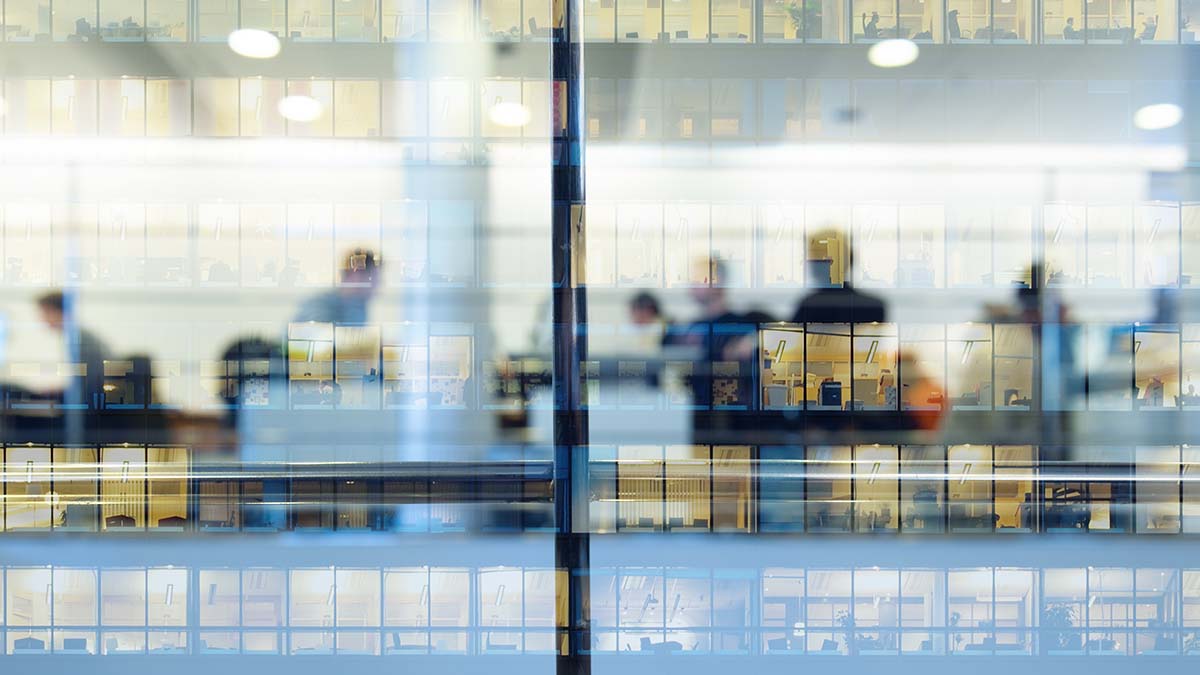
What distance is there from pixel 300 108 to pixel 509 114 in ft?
2.04

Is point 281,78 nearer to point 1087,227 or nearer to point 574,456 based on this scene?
point 574,456

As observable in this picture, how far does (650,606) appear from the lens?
1988mm

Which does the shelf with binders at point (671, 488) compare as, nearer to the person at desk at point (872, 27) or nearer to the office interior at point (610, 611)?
the office interior at point (610, 611)

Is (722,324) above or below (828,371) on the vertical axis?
above

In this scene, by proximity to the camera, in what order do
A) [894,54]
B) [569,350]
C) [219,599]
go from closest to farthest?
1. [569,350]
2. [219,599]
3. [894,54]

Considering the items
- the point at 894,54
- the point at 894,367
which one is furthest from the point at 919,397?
the point at 894,54

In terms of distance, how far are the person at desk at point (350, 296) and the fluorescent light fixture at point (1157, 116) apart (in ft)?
7.41

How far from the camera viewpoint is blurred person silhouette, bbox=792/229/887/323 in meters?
2.02

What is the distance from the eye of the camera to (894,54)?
2.10m

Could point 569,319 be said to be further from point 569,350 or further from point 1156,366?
point 1156,366

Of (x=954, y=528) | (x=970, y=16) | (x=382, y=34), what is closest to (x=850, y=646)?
(x=954, y=528)

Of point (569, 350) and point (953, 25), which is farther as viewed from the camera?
point (953, 25)

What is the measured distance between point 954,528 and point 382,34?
2.24 meters

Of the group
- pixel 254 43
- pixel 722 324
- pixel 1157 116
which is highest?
pixel 254 43
